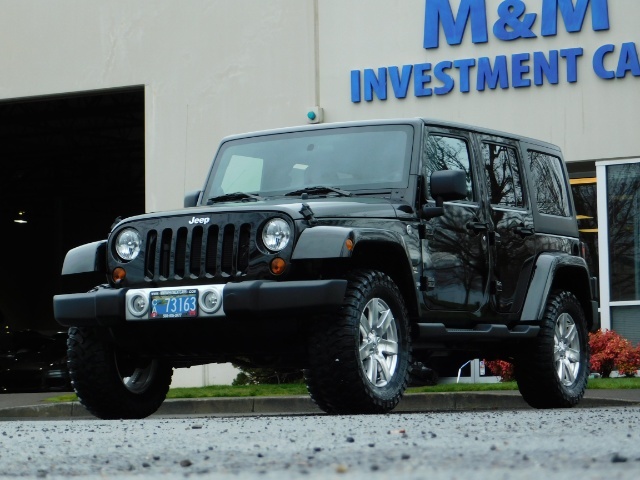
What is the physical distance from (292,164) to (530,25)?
358 inches

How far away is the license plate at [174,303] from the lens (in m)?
8.05

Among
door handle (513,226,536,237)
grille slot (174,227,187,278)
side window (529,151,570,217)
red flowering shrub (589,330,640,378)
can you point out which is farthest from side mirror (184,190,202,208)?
red flowering shrub (589,330,640,378)

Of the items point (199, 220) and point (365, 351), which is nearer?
point (365, 351)

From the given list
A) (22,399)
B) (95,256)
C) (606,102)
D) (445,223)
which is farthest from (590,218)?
(95,256)

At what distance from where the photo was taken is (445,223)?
9297 mm

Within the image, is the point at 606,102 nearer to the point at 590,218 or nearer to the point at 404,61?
the point at 590,218

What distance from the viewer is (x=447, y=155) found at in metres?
9.73

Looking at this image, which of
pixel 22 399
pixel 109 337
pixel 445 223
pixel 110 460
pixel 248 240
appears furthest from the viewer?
pixel 22 399

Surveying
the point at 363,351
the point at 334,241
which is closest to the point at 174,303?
the point at 334,241

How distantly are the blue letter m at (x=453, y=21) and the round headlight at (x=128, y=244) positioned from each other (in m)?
10.2

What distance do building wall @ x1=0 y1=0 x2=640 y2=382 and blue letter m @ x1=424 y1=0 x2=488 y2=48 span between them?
4cm

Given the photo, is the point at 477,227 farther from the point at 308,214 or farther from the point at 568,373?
the point at 308,214

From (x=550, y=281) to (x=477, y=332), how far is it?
3.76 feet

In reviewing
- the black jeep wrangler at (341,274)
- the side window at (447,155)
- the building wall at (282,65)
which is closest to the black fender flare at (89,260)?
the black jeep wrangler at (341,274)
